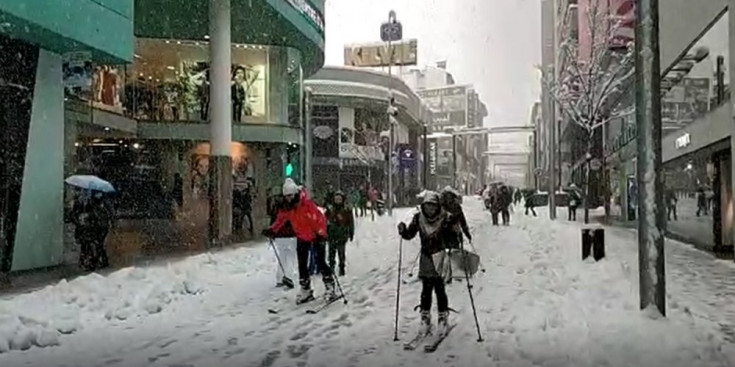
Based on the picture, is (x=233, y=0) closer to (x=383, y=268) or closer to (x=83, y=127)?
(x=83, y=127)

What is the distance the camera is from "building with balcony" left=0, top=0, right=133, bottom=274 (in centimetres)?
1569

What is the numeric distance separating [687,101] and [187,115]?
19.0 metres

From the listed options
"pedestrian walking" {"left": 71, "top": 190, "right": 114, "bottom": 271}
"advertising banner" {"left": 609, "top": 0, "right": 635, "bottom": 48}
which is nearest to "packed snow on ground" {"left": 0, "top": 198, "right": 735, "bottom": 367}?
"pedestrian walking" {"left": 71, "top": 190, "right": 114, "bottom": 271}

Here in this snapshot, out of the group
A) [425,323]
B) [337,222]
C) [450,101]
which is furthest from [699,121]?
[450,101]

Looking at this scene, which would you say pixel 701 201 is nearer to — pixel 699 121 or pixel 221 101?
pixel 699 121

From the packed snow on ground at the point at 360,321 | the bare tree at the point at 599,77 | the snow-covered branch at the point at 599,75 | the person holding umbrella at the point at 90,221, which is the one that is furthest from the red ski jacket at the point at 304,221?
the snow-covered branch at the point at 599,75

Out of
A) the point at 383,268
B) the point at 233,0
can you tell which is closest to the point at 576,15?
the point at 233,0

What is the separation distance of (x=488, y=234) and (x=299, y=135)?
988cm

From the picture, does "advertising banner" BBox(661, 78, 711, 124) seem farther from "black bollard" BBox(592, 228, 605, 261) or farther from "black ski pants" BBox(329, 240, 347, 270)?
"black ski pants" BBox(329, 240, 347, 270)

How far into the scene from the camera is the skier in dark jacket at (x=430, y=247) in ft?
29.7

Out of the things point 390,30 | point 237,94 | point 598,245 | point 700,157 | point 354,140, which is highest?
point 390,30

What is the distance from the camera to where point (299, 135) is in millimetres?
35438

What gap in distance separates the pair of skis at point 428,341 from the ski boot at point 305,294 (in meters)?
3.19

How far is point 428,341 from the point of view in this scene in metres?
8.91
